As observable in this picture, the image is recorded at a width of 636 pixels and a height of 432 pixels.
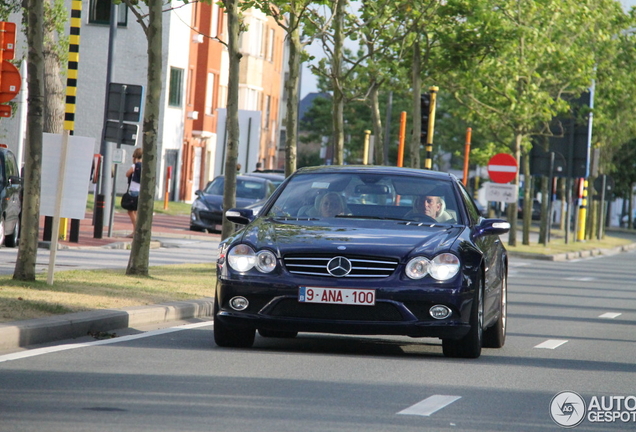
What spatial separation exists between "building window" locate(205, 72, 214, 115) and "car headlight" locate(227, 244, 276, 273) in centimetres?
4908

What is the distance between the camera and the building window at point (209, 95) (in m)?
59.8

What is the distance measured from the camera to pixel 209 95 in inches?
2378

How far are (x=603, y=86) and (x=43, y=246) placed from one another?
117 ft

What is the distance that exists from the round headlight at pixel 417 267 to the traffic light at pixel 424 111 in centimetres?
1949

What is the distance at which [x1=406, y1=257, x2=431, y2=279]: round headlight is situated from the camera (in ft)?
33.6

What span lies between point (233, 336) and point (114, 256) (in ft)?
37.1

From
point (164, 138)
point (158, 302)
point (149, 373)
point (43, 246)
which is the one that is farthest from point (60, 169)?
point (164, 138)

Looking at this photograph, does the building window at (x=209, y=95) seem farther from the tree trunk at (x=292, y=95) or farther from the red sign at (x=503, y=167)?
the tree trunk at (x=292, y=95)

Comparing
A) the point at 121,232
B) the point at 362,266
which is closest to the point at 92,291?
the point at 362,266

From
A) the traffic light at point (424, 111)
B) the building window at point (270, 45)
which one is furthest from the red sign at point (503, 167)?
the building window at point (270, 45)

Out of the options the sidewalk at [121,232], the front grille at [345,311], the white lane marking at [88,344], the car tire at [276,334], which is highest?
the front grille at [345,311]

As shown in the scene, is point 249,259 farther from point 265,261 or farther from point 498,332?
point 498,332

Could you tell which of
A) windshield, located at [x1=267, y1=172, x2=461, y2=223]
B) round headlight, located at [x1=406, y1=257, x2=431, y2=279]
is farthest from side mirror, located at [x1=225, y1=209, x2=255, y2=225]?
round headlight, located at [x1=406, y1=257, x2=431, y2=279]

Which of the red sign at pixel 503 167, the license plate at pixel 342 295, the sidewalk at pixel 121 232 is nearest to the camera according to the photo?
the license plate at pixel 342 295
